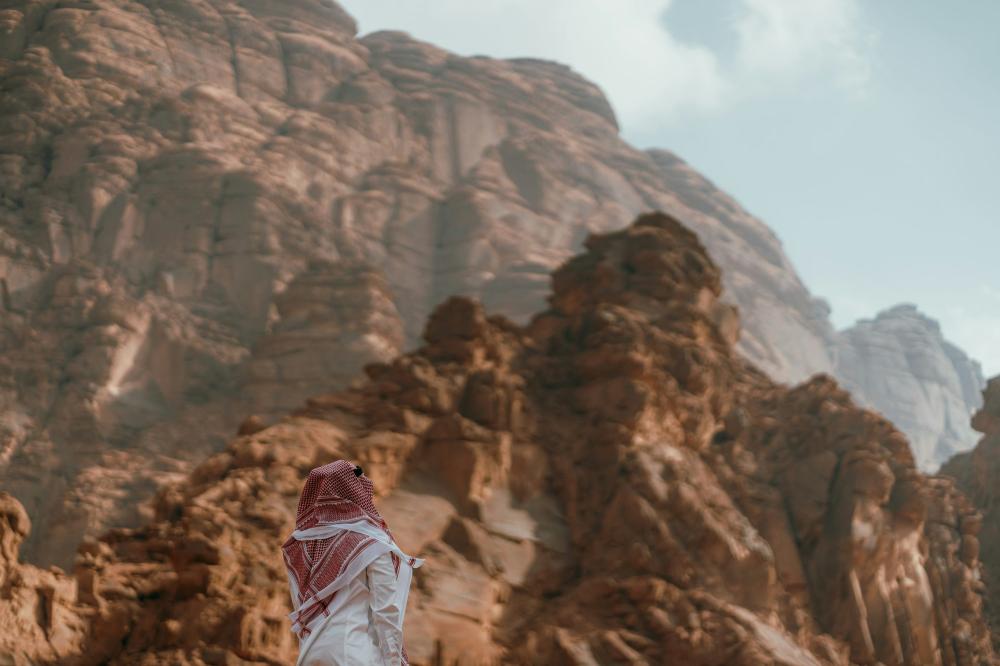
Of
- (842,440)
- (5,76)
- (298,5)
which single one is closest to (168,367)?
(5,76)

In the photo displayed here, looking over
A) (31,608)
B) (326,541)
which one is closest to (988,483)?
(31,608)

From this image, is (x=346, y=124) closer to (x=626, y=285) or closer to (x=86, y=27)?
(x=86, y=27)

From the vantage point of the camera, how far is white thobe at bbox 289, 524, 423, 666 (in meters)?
4.97

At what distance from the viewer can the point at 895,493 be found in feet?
62.4

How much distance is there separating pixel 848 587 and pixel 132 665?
11.7 meters

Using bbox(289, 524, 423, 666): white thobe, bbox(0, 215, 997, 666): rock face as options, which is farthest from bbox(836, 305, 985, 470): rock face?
bbox(289, 524, 423, 666): white thobe

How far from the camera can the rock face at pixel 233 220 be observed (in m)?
33.6

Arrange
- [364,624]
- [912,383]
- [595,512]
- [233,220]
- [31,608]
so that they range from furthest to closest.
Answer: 1. [912,383]
2. [233,220]
3. [595,512]
4. [31,608]
5. [364,624]

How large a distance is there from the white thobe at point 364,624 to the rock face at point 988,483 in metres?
18.2

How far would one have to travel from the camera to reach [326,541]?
5320 mm

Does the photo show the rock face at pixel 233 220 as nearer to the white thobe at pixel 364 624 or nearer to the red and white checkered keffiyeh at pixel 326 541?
the red and white checkered keffiyeh at pixel 326 541

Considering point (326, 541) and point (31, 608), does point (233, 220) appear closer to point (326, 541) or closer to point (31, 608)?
point (31, 608)

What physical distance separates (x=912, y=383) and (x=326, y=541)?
8958 cm

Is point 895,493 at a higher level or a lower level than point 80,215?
lower
